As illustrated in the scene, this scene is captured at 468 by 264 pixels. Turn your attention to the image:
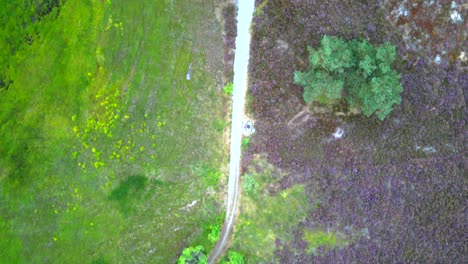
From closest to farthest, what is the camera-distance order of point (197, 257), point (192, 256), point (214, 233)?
point (192, 256) → point (197, 257) → point (214, 233)

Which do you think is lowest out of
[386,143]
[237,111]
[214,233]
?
[214,233]

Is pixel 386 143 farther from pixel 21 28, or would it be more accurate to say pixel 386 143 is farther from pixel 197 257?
pixel 21 28

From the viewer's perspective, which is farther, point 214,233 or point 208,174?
point 208,174

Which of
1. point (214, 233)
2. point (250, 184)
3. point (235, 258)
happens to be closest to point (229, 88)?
point (250, 184)

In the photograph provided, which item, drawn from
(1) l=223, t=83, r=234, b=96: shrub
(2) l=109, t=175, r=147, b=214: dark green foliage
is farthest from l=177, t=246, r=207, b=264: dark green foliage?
(1) l=223, t=83, r=234, b=96: shrub

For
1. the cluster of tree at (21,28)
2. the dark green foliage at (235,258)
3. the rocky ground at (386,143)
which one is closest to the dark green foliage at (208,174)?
the rocky ground at (386,143)

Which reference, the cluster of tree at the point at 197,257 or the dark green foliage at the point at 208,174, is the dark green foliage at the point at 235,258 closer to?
the cluster of tree at the point at 197,257

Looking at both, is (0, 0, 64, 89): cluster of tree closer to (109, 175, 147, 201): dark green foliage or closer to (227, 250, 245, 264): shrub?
(109, 175, 147, 201): dark green foliage
